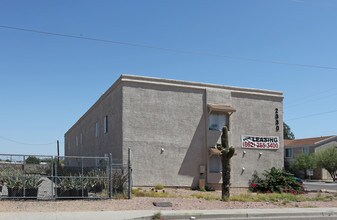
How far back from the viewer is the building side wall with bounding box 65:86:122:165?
92.5 ft

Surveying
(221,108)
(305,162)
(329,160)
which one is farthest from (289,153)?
(221,108)

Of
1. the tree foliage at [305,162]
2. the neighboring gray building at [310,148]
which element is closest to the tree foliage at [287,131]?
the neighboring gray building at [310,148]

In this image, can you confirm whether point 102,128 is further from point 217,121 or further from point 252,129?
point 252,129

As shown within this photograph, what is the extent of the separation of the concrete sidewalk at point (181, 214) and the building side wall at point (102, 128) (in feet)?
38.1

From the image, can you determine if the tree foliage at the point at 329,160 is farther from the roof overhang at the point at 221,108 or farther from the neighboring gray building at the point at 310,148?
the roof overhang at the point at 221,108

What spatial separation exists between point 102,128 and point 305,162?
142 feet

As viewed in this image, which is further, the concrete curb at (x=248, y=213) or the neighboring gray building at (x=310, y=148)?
the neighboring gray building at (x=310, y=148)

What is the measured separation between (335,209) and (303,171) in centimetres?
5297

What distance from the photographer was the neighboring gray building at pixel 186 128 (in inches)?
1087

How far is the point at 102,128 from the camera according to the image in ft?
110

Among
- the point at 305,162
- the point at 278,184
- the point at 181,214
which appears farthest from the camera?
the point at 305,162

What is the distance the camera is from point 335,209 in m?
19.3

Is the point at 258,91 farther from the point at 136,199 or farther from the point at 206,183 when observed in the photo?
the point at 136,199

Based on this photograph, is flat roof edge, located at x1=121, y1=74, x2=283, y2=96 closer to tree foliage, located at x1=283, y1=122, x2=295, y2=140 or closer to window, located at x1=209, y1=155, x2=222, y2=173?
window, located at x1=209, y1=155, x2=222, y2=173
